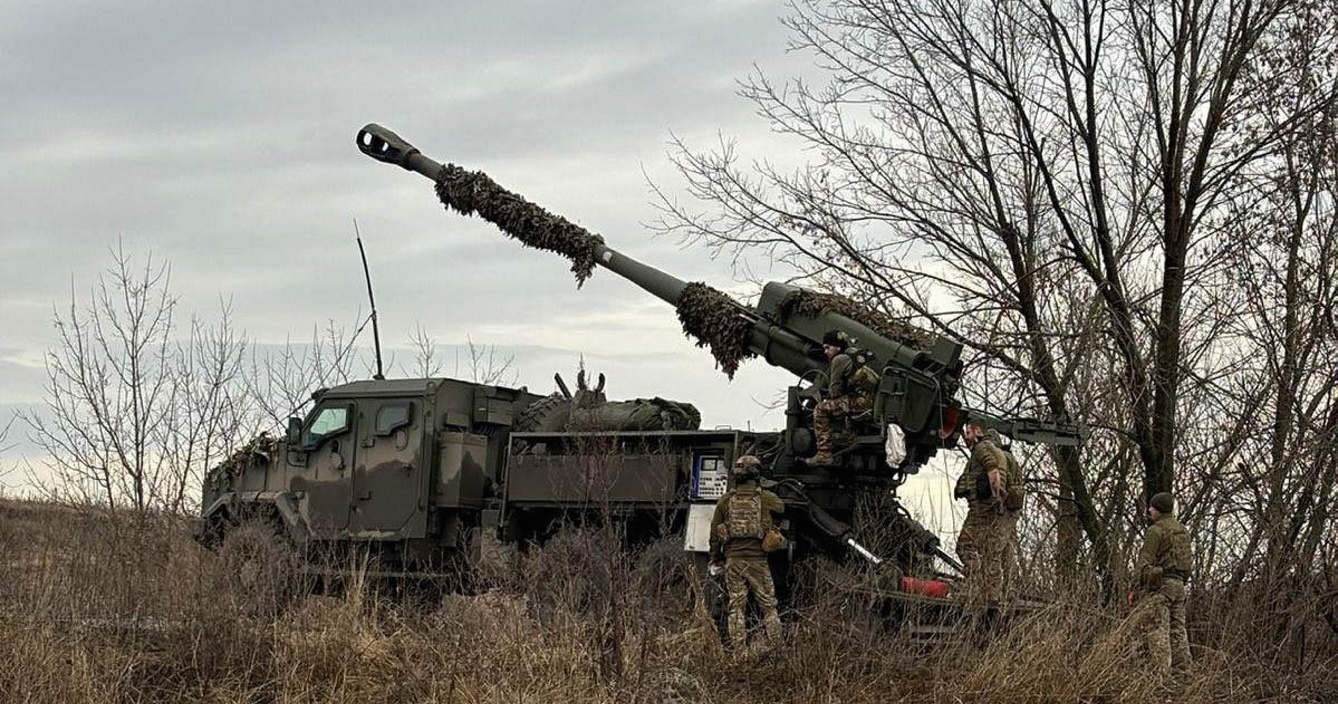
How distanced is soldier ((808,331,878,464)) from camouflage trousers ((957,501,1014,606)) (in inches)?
43.0

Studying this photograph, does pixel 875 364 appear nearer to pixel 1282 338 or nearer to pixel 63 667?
pixel 1282 338

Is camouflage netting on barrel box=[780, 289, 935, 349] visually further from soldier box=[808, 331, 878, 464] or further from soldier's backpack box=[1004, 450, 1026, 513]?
soldier's backpack box=[1004, 450, 1026, 513]

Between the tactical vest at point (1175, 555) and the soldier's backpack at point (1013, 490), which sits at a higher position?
the soldier's backpack at point (1013, 490)

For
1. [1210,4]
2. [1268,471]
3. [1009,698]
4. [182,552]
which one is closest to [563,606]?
[1009,698]

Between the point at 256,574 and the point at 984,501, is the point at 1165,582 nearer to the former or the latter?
the point at 984,501

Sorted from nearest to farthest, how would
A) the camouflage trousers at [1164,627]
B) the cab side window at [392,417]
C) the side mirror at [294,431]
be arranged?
the camouflage trousers at [1164,627] → the cab side window at [392,417] → the side mirror at [294,431]

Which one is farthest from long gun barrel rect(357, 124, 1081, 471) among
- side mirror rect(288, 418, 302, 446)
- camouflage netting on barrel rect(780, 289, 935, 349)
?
side mirror rect(288, 418, 302, 446)

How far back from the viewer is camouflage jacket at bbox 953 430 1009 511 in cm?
1132

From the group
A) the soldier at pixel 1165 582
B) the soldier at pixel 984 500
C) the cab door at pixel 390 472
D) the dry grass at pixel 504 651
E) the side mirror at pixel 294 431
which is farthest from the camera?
the side mirror at pixel 294 431

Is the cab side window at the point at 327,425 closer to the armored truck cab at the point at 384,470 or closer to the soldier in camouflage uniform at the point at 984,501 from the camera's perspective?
the armored truck cab at the point at 384,470

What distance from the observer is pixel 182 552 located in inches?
459

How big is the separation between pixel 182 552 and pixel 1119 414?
24.8 ft

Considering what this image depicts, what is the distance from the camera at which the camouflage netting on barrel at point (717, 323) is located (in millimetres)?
13180

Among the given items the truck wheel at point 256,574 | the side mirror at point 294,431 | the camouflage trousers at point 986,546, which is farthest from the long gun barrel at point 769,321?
the truck wheel at point 256,574
